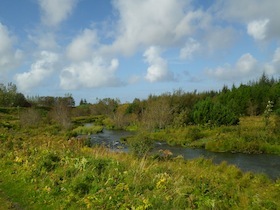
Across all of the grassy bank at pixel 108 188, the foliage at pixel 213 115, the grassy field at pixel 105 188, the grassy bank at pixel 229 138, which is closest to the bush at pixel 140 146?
the grassy field at pixel 105 188

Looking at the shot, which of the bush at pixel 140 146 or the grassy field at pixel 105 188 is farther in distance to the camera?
the bush at pixel 140 146

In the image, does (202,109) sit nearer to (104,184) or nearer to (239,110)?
(239,110)

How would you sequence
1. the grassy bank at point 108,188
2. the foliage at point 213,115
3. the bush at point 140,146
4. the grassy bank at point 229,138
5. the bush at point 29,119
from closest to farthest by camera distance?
the grassy bank at point 108,188, the bush at point 140,146, the grassy bank at point 229,138, the foliage at point 213,115, the bush at point 29,119

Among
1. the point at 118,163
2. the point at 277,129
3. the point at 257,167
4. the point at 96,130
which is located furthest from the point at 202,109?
the point at 118,163

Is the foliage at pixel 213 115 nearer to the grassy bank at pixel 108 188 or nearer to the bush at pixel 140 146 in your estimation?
the bush at pixel 140 146

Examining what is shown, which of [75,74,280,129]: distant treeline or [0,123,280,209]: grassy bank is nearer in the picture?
[0,123,280,209]: grassy bank

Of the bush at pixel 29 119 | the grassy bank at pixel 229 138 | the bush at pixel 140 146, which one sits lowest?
the grassy bank at pixel 229 138

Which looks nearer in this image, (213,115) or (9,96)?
(213,115)

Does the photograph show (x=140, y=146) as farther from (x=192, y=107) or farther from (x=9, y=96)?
(x=9, y=96)

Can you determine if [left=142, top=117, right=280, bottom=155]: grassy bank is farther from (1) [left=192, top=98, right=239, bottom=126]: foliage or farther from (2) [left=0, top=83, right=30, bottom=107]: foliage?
(2) [left=0, top=83, right=30, bottom=107]: foliage

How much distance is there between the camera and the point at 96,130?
2382 inches

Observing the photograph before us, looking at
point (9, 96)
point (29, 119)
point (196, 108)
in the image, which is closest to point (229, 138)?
point (196, 108)

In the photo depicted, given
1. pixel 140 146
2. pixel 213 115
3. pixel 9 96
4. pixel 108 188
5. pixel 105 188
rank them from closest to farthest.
A: pixel 108 188 < pixel 105 188 < pixel 140 146 < pixel 213 115 < pixel 9 96

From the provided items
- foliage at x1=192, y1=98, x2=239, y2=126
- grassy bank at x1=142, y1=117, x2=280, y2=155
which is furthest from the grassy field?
foliage at x1=192, y1=98, x2=239, y2=126
